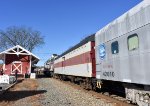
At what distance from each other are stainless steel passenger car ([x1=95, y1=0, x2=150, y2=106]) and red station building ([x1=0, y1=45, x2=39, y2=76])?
32521mm

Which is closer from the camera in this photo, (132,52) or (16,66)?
(132,52)

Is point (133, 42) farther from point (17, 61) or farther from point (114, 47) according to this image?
point (17, 61)

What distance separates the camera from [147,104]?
9945 millimetres

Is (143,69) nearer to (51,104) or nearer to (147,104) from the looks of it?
(147,104)

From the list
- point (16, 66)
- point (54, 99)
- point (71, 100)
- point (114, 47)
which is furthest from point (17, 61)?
point (114, 47)

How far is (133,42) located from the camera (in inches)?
411

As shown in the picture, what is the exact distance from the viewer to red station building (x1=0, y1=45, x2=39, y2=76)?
4509 cm

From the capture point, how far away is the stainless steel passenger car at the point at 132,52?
31.0 feet

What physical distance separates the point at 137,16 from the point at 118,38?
2134 mm

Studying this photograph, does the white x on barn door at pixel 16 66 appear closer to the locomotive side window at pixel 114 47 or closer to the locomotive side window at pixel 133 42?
the locomotive side window at pixel 114 47

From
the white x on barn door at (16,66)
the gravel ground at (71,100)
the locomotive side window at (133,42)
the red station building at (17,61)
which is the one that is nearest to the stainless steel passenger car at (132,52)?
the locomotive side window at (133,42)

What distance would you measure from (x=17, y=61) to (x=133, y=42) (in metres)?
37.4

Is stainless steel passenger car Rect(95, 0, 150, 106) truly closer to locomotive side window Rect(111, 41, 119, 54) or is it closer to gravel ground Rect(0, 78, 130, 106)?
locomotive side window Rect(111, 41, 119, 54)

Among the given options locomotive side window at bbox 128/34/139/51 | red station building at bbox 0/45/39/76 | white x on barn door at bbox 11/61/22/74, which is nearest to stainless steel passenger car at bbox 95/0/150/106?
locomotive side window at bbox 128/34/139/51
